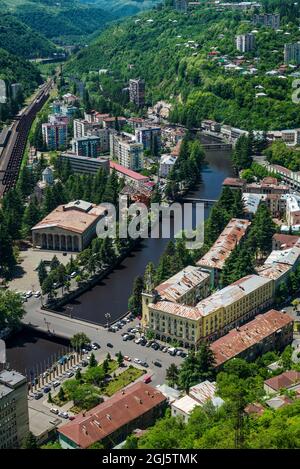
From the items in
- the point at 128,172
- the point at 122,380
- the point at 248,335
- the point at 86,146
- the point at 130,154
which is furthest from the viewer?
the point at 86,146

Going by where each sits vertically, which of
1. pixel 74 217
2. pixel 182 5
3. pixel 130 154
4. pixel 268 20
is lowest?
pixel 74 217

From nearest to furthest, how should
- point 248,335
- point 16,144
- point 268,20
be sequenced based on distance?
point 248,335 → point 16,144 → point 268,20

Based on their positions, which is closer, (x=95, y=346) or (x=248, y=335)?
(x=248, y=335)

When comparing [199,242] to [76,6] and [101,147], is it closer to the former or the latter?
[101,147]

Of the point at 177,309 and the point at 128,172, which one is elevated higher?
the point at 128,172

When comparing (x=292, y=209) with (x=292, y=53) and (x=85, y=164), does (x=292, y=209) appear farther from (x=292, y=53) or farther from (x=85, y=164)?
(x=292, y=53)

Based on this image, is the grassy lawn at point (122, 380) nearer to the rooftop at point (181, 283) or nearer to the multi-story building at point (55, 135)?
the rooftop at point (181, 283)

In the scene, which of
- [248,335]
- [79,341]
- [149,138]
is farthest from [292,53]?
[79,341]
